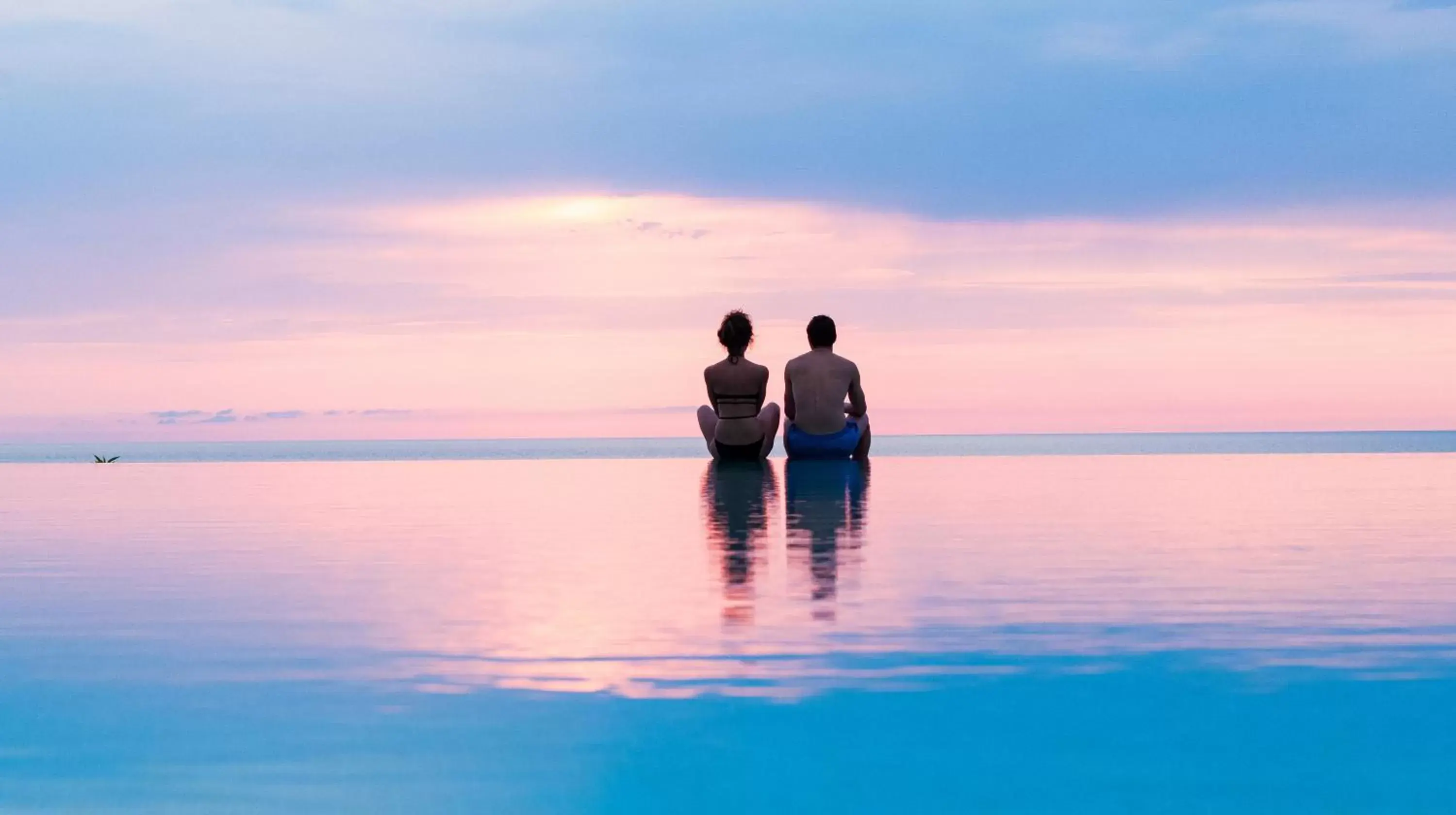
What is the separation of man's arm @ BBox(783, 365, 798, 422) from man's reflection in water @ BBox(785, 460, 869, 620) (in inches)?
28.4

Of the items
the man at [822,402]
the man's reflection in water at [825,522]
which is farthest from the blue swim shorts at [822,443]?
the man's reflection in water at [825,522]

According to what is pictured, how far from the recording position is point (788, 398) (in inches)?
568

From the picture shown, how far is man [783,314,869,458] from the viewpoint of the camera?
1410 cm

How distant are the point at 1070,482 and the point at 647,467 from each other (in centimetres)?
601

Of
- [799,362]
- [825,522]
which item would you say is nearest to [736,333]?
[799,362]

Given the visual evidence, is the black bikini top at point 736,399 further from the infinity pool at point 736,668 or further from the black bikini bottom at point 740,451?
the infinity pool at point 736,668

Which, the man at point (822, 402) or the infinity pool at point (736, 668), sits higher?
the man at point (822, 402)

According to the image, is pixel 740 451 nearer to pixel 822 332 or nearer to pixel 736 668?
pixel 822 332

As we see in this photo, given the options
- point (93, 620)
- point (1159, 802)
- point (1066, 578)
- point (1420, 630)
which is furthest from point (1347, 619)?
point (93, 620)

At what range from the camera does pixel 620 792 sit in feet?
8.62

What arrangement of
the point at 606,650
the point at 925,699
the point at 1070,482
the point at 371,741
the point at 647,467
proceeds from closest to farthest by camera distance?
1. the point at 371,741
2. the point at 925,699
3. the point at 606,650
4. the point at 1070,482
5. the point at 647,467

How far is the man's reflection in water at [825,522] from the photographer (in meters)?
5.46

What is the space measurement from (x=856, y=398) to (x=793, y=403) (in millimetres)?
619

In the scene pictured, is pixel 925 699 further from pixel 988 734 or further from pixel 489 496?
pixel 489 496
